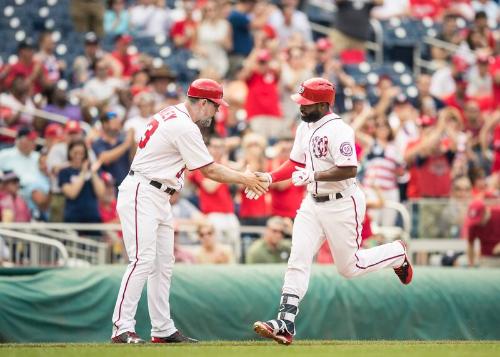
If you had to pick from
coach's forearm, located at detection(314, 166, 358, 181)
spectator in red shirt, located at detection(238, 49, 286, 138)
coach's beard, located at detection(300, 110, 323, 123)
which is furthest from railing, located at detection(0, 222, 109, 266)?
spectator in red shirt, located at detection(238, 49, 286, 138)

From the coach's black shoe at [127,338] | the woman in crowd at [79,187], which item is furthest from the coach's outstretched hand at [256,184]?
the woman in crowd at [79,187]

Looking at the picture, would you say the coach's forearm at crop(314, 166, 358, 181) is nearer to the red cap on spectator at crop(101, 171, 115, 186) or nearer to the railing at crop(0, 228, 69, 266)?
the railing at crop(0, 228, 69, 266)

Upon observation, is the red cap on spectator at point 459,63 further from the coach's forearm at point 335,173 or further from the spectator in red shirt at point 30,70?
the coach's forearm at point 335,173

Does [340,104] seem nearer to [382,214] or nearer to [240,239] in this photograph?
[382,214]

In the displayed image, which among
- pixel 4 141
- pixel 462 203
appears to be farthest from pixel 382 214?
pixel 4 141

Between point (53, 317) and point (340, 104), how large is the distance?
7560mm

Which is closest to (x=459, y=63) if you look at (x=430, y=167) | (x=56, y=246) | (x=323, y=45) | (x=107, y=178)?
(x=323, y=45)

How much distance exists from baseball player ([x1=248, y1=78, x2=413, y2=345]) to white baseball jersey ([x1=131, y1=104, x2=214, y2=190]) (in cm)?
57

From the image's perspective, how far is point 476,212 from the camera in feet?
40.7

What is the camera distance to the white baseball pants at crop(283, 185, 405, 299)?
329 inches

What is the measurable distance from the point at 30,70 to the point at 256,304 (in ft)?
22.2

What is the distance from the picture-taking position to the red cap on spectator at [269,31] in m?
17.0

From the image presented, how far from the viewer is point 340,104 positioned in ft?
53.4

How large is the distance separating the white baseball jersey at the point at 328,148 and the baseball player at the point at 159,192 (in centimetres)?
46
